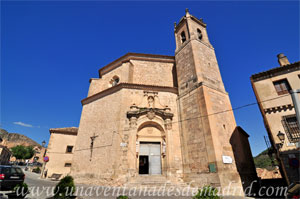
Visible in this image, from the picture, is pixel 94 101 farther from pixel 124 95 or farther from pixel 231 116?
pixel 231 116

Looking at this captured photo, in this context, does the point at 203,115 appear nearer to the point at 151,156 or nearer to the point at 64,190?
the point at 151,156

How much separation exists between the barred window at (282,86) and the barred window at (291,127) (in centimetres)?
174

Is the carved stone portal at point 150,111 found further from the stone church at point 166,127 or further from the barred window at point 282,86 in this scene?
the barred window at point 282,86

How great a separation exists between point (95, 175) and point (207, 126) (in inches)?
360

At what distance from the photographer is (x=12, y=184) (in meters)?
6.98

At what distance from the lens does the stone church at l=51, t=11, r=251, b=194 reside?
10.4 meters

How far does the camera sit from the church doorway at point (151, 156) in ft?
38.8

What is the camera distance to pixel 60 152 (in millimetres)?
19250

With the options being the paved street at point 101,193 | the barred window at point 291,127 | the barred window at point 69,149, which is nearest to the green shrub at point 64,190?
the paved street at point 101,193

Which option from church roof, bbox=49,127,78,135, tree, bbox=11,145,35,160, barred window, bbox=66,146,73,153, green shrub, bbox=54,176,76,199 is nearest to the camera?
green shrub, bbox=54,176,76,199

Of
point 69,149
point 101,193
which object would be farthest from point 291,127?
point 69,149

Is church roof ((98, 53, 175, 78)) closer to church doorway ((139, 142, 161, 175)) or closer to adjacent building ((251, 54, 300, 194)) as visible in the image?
adjacent building ((251, 54, 300, 194))

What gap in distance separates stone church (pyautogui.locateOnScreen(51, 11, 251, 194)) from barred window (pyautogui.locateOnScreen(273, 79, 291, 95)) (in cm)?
332

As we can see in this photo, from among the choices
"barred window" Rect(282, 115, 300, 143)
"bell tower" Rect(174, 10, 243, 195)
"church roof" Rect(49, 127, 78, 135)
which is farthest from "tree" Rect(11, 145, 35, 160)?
"barred window" Rect(282, 115, 300, 143)
